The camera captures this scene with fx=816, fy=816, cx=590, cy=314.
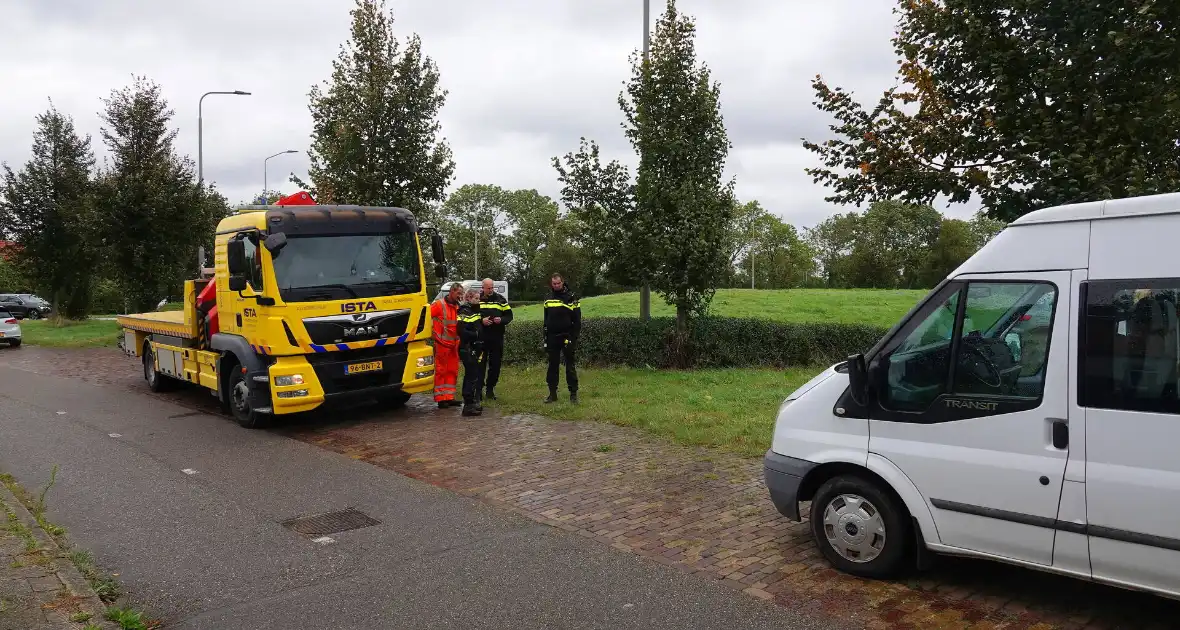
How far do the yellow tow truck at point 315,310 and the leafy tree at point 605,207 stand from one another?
4.49 metres

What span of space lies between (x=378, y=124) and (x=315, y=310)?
6.47 metres

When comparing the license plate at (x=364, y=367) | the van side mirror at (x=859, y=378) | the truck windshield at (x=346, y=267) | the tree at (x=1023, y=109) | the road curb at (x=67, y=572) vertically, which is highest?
the tree at (x=1023, y=109)

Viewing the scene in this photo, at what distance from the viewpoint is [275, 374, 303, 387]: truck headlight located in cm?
959

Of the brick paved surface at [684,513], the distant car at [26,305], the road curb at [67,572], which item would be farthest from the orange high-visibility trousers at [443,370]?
the distant car at [26,305]

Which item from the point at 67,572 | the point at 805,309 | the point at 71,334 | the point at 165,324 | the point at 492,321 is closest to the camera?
the point at 67,572

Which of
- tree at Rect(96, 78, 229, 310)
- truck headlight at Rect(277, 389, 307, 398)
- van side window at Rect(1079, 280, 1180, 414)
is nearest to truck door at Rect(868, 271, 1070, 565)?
van side window at Rect(1079, 280, 1180, 414)

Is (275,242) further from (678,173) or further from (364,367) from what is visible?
(678,173)

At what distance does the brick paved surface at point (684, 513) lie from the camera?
4.38m

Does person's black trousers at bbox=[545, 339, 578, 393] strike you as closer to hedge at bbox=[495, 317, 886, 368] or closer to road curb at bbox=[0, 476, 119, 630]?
hedge at bbox=[495, 317, 886, 368]

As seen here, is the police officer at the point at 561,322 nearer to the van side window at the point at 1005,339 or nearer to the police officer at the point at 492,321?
the police officer at the point at 492,321

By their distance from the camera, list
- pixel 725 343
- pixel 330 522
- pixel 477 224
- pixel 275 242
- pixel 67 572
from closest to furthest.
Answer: pixel 67 572 < pixel 330 522 < pixel 275 242 < pixel 725 343 < pixel 477 224

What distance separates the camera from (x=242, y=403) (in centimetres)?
1037

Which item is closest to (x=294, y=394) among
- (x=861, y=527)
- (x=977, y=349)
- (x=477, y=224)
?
(x=861, y=527)

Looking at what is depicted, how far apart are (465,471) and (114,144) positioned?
21.8 metres
